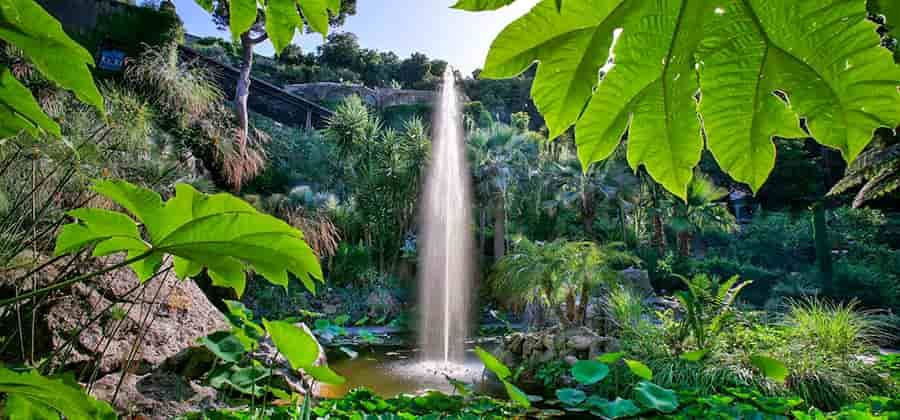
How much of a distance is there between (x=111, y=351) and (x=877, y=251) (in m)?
18.5

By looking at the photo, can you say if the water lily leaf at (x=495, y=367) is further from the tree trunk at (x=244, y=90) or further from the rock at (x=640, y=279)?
Answer: the rock at (x=640, y=279)

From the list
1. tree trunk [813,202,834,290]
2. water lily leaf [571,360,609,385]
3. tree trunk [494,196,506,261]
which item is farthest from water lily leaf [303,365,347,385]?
tree trunk [813,202,834,290]

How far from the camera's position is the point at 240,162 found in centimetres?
862

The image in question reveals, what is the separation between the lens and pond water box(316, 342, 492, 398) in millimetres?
4991

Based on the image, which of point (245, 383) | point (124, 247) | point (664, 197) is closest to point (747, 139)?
point (124, 247)

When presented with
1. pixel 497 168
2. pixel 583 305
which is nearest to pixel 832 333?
pixel 583 305

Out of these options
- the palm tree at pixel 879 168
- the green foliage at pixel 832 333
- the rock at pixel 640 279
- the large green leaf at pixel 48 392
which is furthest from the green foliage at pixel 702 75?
the rock at pixel 640 279

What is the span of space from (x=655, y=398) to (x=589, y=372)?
46 cm

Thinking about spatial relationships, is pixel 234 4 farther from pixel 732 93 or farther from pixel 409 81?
pixel 409 81

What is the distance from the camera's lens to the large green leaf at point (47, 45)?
0.50 meters

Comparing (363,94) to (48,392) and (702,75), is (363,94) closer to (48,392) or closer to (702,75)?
(702,75)

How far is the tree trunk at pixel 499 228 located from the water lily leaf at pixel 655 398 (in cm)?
1324

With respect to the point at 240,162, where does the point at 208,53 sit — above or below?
above

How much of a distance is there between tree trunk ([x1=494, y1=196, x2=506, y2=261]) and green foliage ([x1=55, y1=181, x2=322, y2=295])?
15159 millimetres
